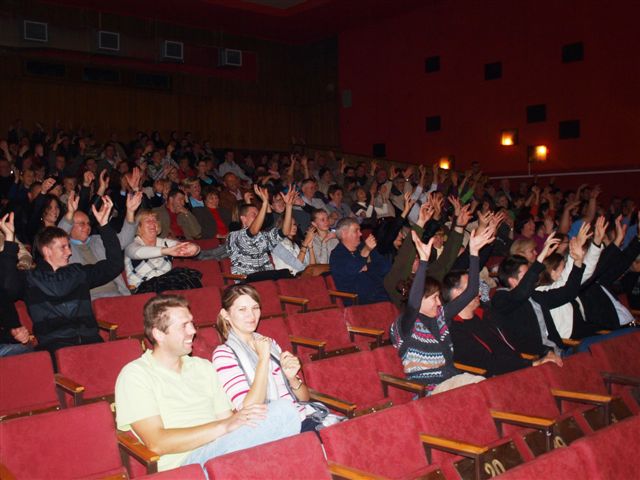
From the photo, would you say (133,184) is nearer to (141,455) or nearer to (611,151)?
(141,455)

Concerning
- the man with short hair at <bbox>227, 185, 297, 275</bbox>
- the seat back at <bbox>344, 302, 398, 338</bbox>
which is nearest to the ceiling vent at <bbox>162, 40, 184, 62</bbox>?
the man with short hair at <bbox>227, 185, 297, 275</bbox>

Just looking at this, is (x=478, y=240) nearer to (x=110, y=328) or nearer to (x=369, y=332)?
(x=369, y=332)

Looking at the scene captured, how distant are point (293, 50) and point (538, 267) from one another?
10656 millimetres

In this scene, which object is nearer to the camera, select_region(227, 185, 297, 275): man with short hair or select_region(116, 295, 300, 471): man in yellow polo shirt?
select_region(116, 295, 300, 471): man in yellow polo shirt

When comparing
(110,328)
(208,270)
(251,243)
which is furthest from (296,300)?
(110,328)

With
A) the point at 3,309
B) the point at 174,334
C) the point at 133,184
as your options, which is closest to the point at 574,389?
the point at 174,334

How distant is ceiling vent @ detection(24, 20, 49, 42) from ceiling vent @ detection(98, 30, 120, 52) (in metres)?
0.78

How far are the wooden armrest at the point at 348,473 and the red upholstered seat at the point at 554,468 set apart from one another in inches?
13.1

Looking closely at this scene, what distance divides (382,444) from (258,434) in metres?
0.38

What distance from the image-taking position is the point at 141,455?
1722 mm

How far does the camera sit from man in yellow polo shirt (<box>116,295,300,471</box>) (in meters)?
1.72

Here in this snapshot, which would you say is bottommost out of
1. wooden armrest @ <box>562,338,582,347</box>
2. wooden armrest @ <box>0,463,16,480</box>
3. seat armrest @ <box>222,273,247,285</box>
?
wooden armrest @ <box>0,463,16,480</box>

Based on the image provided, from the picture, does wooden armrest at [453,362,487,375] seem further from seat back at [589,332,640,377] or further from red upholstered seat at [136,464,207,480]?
red upholstered seat at [136,464,207,480]

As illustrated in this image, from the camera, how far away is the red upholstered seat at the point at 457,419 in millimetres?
1986
